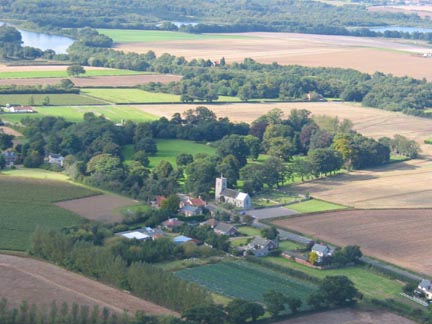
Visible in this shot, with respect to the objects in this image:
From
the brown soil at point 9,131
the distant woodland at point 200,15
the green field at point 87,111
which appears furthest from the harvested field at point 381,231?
the distant woodland at point 200,15

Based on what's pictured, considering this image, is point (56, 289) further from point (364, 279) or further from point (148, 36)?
point (148, 36)

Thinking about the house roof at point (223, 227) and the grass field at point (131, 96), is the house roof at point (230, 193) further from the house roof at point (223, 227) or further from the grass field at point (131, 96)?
the grass field at point (131, 96)

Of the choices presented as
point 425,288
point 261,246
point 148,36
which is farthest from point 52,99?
point 148,36

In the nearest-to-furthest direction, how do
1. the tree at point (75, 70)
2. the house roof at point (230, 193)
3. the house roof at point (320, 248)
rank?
the house roof at point (320, 248)
the house roof at point (230, 193)
the tree at point (75, 70)

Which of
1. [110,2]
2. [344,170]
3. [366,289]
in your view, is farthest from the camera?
[110,2]

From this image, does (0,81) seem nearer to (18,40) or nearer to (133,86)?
(133,86)

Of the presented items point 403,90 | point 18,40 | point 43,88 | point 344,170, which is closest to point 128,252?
point 344,170

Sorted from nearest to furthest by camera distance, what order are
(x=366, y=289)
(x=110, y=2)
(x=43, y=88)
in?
1. (x=366, y=289)
2. (x=43, y=88)
3. (x=110, y=2)
